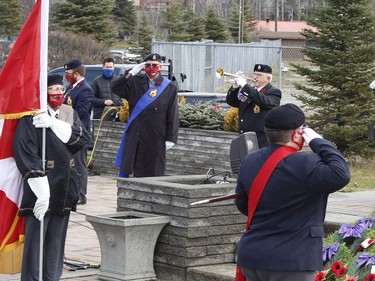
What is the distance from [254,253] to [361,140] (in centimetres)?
1292

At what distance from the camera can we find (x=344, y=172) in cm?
496

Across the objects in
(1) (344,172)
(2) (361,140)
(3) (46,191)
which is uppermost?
(1) (344,172)

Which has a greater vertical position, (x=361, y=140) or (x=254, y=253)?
(x=254, y=253)

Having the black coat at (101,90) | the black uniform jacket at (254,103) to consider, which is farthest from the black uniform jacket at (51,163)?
the black coat at (101,90)

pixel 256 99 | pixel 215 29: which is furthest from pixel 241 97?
pixel 215 29

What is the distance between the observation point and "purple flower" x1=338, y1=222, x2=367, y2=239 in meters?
7.04

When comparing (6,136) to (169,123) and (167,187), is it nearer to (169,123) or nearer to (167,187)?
(167,187)

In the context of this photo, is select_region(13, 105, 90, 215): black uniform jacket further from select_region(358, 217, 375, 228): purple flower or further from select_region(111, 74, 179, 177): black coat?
select_region(111, 74, 179, 177): black coat

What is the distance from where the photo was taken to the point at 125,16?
210 feet

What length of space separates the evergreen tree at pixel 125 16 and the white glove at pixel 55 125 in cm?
5619

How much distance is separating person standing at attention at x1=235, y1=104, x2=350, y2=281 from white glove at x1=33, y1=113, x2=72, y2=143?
2.27 meters

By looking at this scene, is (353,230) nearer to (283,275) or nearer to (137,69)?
(283,275)

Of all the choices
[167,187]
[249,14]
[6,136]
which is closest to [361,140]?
[167,187]

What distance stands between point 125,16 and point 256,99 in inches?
2167
